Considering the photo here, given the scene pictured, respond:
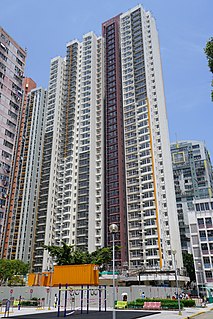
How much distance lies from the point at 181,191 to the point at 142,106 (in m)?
42.1

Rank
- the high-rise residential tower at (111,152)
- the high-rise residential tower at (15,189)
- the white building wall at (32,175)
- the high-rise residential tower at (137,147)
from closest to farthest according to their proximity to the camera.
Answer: the high-rise residential tower at (137,147), the high-rise residential tower at (111,152), the white building wall at (32,175), the high-rise residential tower at (15,189)

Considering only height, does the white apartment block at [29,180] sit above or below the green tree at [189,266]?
above

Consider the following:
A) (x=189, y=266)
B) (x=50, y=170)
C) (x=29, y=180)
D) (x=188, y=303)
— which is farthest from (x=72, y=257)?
(x=29, y=180)

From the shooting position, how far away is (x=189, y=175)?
4786 inches

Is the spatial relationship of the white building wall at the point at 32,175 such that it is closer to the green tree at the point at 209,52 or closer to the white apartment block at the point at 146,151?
the white apartment block at the point at 146,151

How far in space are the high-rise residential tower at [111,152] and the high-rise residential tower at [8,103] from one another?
90.7 feet

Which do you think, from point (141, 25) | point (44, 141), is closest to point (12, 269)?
point (44, 141)

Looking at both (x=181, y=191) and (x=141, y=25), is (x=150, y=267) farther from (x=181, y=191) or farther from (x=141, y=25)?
(x=141, y=25)

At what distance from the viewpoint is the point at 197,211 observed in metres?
80.2

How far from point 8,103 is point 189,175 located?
81588 mm

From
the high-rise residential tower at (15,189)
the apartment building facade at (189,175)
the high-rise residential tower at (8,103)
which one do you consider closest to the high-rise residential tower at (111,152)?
the high-rise residential tower at (15,189)

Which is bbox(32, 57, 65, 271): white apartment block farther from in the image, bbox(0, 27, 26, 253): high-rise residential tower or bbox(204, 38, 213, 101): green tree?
bbox(204, 38, 213, 101): green tree

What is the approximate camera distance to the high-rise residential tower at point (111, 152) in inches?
3177

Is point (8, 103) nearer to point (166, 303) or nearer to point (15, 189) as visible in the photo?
point (166, 303)
